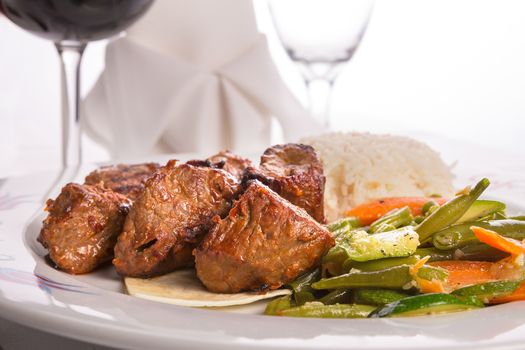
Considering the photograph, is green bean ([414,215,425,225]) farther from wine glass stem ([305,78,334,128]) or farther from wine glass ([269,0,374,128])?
wine glass stem ([305,78,334,128])

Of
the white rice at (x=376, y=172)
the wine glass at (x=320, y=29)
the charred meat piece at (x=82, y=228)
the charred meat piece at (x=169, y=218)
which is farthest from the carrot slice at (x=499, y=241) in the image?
the wine glass at (x=320, y=29)

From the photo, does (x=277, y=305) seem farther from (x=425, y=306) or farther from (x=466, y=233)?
(x=466, y=233)

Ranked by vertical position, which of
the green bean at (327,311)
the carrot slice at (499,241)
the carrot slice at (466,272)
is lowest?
the green bean at (327,311)

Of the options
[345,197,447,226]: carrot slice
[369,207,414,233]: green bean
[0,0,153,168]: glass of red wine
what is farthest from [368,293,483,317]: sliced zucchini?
[0,0,153,168]: glass of red wine

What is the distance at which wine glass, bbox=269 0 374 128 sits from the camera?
3518 millimetres

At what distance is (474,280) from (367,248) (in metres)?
0.30

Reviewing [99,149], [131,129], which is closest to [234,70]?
[131,129]

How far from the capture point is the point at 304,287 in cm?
219

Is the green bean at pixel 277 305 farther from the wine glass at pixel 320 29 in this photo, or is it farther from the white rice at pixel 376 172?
the wine glass at pixel 320 29

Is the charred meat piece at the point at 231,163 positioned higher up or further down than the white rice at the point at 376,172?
higher up

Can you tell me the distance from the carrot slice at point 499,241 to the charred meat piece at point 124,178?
1.12 meters

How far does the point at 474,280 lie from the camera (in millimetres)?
2143

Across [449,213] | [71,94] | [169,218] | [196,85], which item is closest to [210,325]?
[169,218]

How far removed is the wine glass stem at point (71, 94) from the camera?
12.4 ft
